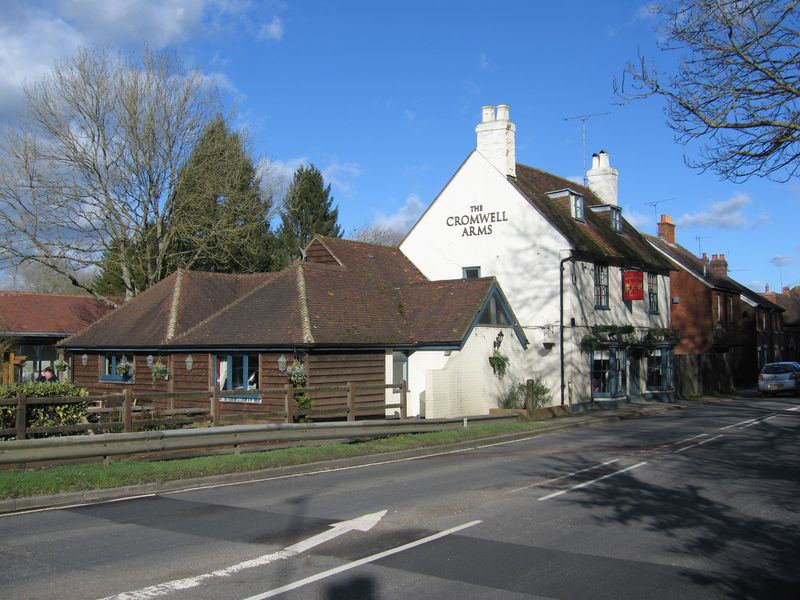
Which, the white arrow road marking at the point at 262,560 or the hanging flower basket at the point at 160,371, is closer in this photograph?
the white arrow road marking at the point at 262,560

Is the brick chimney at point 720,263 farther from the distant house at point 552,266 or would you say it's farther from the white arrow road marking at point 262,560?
the white arrow road marking at point 262,560

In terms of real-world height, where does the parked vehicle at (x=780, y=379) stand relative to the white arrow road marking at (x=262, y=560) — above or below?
above

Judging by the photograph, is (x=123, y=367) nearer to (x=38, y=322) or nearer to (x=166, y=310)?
(x=166, y=310)

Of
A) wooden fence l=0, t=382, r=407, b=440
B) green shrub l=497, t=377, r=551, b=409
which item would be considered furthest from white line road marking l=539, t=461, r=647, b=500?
green shrub l=497, t=377, r=551, b=409

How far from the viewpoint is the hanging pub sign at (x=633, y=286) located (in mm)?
33656

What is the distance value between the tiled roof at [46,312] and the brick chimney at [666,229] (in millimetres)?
34962

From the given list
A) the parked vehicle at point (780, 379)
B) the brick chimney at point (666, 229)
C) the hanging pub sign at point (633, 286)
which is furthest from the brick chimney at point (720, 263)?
the hanging pub sign at point (633, 286)

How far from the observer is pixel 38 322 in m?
40.1

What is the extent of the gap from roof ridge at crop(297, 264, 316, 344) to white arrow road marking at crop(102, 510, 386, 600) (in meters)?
12.4

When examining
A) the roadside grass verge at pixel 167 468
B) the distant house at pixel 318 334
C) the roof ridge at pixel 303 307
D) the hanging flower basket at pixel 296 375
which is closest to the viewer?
the roadside grass verge at pixel 167 468

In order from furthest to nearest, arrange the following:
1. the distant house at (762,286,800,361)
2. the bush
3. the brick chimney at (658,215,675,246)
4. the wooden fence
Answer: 1. the distant house at (762,286,800,361)
2. the brick chimney at (658,215,675,246)
3. the bush
4. the wooden fence

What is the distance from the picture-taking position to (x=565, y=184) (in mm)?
38312

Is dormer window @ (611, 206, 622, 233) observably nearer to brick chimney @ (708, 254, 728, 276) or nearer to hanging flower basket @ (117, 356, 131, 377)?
brick chimney @ (708, 254, 728, 276)

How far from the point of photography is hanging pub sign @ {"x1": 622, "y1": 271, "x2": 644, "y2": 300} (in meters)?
33.7
